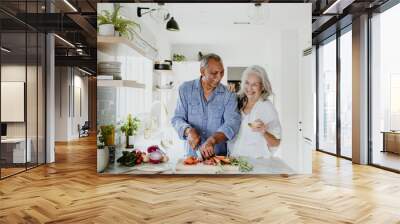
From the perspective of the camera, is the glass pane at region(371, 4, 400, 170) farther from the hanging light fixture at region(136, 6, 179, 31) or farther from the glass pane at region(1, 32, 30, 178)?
the glass pane at region(1, 32, 30, 178)

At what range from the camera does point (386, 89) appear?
651 centimetres

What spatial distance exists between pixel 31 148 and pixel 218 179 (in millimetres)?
3516

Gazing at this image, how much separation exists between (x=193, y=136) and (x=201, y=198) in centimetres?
139

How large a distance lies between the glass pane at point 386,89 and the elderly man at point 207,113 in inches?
110

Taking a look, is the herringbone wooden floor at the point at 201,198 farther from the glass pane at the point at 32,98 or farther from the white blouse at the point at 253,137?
the glass pane at the point at 32,98

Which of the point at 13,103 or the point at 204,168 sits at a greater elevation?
the point at 13,103

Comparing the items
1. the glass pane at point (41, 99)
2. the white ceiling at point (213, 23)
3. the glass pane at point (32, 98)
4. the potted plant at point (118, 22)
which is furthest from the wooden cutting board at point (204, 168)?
the glass pane at point (41, 99)

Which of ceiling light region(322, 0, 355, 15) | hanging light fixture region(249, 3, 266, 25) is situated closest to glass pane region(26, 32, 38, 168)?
hanging light fixture region(249, 3, 266, 25)

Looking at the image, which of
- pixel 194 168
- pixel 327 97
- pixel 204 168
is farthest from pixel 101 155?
pixel 327 97

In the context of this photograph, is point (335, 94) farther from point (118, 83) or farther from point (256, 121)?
point (118, 83)

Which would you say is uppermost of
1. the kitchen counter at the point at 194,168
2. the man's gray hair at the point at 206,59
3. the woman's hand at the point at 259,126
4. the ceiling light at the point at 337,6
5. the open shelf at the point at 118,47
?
the ceiling light at the point at 337,6

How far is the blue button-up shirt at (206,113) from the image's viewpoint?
5.50 meters

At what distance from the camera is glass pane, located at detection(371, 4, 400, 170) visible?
6246 mm

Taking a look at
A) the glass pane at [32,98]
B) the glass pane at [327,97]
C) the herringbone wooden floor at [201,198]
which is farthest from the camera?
the glass pane at [327,97]
